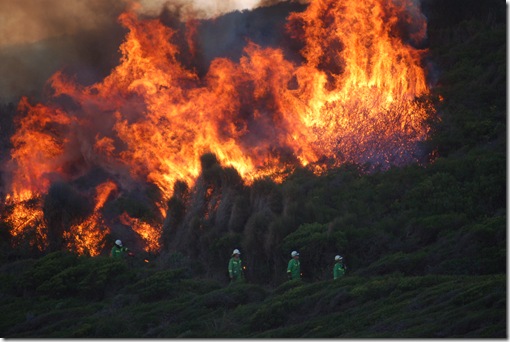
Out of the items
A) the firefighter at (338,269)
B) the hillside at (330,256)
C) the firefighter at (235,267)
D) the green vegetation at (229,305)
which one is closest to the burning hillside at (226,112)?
the hillside at (330,256)

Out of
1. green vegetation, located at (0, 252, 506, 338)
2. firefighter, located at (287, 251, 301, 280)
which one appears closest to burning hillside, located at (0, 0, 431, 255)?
green vegetation, located at (0, 252, 506, 338)

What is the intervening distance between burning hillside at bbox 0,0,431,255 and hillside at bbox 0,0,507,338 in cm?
102

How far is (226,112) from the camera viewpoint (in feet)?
114

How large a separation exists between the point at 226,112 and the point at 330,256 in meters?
10.0

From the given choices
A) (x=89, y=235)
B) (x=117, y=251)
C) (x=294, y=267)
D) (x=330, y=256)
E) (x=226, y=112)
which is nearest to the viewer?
(x=294, y=267)

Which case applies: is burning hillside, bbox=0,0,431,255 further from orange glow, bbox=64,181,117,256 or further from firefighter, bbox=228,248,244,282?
firefighter, bbox=228,248,244,282

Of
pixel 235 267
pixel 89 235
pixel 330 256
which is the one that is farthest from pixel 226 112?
pixel 330 256

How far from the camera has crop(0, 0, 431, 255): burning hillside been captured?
32.9 metres

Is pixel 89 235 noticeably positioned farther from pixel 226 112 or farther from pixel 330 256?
pixel 330 256

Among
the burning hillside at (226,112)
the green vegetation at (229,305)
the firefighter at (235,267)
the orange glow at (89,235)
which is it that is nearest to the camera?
the green vegetation at (229,305)

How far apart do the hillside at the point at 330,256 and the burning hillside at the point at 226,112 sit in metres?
1.02

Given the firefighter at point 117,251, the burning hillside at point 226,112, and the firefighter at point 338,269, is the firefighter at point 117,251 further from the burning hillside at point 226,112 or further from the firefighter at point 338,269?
the firefighter at point 338,269

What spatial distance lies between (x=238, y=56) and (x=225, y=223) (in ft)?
30.3

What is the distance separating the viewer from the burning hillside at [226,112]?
32.9 meters
